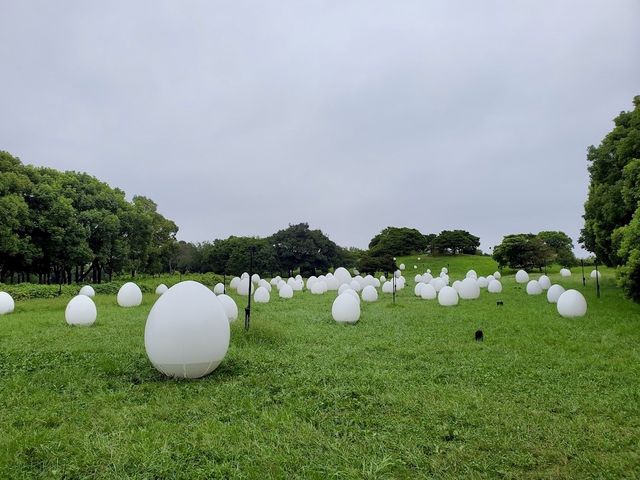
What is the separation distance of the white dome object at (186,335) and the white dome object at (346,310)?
8660 mm

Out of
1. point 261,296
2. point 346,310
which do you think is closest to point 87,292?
point 261,296

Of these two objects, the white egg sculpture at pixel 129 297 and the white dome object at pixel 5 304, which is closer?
the white dome object at pixel 5 304

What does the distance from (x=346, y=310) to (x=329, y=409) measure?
10.0 m

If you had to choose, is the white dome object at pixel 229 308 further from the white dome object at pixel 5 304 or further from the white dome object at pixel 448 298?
the white dome object at pixel 448 298

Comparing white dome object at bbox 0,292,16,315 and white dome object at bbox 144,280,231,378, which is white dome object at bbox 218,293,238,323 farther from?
white dome object at bbox 0,292,16,315

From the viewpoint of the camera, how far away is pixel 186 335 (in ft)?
26.4

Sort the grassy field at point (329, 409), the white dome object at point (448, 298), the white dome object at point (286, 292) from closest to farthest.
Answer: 1. the grassy field at point (329, 409)
2. the white dome object at point (448, 298)
3. the white dome object at point (286, 292)

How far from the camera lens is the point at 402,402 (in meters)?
7.05

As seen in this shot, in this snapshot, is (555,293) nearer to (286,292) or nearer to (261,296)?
(261,296)

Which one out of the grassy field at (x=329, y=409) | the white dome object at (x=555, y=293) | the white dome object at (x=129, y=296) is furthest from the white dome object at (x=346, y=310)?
the white dome object at (x=129, y=296)

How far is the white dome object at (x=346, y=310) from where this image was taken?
16766 mm

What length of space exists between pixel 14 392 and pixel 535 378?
967 cm

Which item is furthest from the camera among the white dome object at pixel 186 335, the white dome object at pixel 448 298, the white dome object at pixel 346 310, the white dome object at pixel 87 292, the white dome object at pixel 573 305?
the white dome object at pixel 87 292

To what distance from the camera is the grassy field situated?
4.99 m
